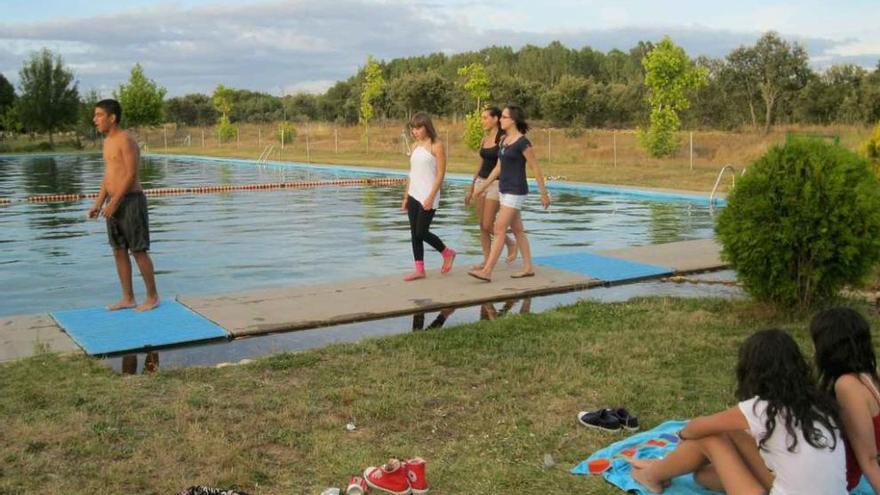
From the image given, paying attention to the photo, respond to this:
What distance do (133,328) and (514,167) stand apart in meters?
3.71

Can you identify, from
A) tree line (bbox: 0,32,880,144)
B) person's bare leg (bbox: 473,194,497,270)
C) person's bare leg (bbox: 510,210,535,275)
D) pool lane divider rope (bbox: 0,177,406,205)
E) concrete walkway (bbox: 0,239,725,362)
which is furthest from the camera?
tree line (bbox: 0,32,880,144)

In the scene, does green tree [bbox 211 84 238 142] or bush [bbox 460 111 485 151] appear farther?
green tree [bbox 211 84 238 142]

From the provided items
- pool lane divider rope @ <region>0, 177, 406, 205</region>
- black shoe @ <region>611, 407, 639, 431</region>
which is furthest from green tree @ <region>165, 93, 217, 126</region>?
black shoe @ <region>611, 407, 639, 431</region>

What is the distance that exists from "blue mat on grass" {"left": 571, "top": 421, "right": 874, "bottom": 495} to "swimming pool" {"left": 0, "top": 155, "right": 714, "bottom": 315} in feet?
18.8

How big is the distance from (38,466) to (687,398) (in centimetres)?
341

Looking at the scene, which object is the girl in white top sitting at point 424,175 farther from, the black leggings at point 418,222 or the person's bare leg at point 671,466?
the person's bare leg at point 671,466

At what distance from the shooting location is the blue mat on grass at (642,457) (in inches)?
150

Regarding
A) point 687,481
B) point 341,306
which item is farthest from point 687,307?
point 687,481

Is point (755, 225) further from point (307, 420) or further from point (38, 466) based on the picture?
point (38, 466)

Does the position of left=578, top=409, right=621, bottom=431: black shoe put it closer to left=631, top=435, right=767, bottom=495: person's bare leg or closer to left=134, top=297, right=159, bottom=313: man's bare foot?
left=631, top=435, right=767, bottom=495: person's bare leg

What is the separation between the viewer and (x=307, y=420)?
184 inches

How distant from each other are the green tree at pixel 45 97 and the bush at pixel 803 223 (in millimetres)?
61765

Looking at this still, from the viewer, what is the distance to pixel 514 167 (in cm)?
837

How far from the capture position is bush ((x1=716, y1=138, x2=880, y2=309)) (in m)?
6.56
